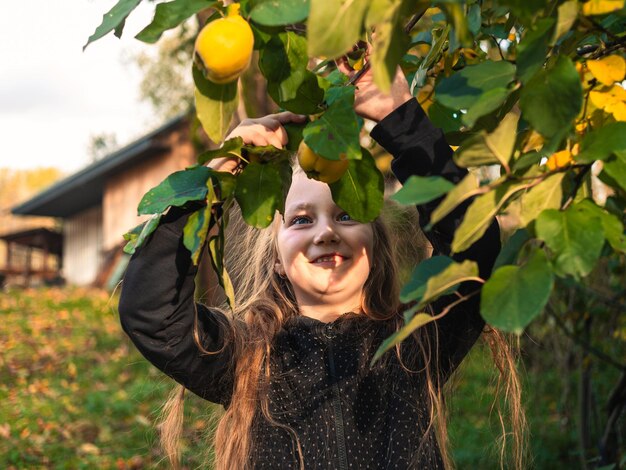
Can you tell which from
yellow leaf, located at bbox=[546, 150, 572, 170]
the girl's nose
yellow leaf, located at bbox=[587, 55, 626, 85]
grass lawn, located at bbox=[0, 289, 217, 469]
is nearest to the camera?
yellow leaf, located at bbox=[546, 150, 572, 170]

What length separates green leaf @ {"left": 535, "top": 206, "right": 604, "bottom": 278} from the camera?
35.7 inches

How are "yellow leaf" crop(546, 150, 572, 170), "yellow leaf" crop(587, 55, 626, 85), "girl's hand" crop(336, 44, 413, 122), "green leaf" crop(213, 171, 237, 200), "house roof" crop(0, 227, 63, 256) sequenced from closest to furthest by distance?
"yellow leaf" crop(546, 150, 572, 170) → "yellow leaf" crop(587, 55, 626, 85) → "green leaf" crop(213, 171, 237, 200) → "girl's hand" crop(336, 44, 413, 122) → "house roof" crop(0, 227, 63, 256)

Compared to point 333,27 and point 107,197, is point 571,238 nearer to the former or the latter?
point 333,27

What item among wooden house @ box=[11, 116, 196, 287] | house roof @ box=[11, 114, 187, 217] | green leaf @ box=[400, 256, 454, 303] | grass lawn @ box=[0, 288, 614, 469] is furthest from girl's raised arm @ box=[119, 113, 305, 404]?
house roof @ box=[11, 114, 187, 217]

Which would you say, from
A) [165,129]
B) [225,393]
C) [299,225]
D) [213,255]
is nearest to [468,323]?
[299,225]

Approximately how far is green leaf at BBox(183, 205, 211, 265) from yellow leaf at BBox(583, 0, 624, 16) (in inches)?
22.0

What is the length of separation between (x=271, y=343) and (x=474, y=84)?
1.32m

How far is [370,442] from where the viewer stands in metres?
2.02

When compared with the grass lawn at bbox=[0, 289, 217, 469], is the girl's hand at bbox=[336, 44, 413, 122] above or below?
above

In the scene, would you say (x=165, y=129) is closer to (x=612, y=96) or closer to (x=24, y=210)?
(x=24, y=210)

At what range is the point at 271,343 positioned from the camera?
220 centimetres

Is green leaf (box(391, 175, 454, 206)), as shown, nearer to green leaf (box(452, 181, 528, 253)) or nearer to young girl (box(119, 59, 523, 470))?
green leaf (box(452, 181, 528, 253))

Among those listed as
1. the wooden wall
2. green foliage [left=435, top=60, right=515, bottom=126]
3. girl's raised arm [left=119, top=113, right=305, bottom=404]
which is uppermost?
the wooden wall

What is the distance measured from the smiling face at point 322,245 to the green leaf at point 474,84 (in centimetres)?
105
